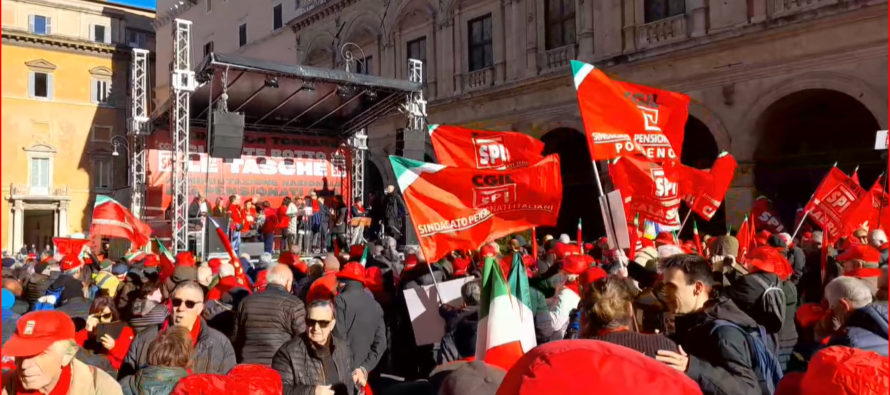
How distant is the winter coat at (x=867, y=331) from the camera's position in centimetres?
321

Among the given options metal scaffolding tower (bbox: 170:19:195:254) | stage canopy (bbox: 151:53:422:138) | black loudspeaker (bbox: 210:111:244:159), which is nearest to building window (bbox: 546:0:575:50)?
stage canopy (bbox: 151:53:422:138)

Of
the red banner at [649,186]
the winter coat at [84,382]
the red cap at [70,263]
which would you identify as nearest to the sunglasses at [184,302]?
the winter coat at [84,382]

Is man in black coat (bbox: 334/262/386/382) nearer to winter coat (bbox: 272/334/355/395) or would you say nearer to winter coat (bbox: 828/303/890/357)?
winter coat (bbox: 272/334/355/395)

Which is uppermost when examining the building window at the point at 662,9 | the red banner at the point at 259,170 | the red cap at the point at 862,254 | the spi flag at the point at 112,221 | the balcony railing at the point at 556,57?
the building window at the point at 662,9

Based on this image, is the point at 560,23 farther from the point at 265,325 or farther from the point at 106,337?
the point at 106,337

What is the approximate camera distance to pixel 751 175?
51.4 feet

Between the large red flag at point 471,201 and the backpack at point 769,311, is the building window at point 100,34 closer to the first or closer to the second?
the large red flag at point 471,201

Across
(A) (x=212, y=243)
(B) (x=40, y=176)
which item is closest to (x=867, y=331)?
(A) (x=212, y=243)

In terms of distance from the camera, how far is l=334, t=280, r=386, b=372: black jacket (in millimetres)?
5223

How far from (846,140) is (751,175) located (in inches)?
87.5

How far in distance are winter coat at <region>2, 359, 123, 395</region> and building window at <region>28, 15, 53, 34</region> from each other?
45081 millimetres

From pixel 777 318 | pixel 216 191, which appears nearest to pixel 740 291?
pixel 777 318

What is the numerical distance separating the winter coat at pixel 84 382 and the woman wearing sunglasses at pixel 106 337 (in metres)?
1.26

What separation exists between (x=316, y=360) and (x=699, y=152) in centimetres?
1630
